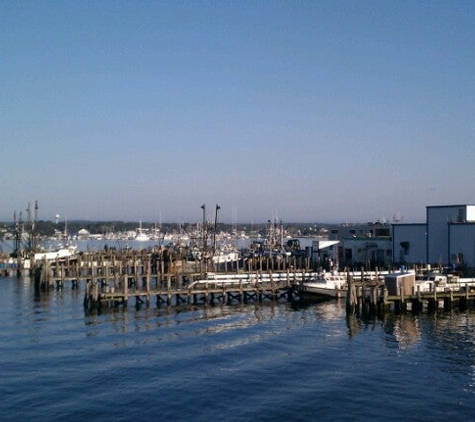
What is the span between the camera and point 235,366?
91.2 ft

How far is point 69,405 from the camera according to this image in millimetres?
22359

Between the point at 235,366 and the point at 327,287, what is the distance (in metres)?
21.5

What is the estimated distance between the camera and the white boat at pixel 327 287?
4775cm

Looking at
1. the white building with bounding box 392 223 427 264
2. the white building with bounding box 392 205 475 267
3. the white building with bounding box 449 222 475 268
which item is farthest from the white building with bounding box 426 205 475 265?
the white building with bounding box 392 223 427 264

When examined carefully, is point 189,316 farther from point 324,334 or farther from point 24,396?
point 24,396

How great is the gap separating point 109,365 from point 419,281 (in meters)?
25.5

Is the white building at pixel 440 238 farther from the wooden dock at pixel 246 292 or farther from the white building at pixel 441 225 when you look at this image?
the wooden dock at pixel 246 292

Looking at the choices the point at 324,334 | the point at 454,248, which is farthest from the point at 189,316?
the point at 454,248

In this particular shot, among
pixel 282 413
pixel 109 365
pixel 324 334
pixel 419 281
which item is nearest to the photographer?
pixel 282 413

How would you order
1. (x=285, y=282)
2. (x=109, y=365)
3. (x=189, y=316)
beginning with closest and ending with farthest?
(x=109, y=365)
(x=189, y=316)
(x=285, y=282)

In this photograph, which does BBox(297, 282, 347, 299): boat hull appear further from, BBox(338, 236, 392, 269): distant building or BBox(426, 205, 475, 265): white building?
BBox(338, 236, 392, 269): distant building

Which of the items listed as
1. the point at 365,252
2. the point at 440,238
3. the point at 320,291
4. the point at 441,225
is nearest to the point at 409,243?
the point at 440,238

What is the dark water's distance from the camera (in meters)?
22.0

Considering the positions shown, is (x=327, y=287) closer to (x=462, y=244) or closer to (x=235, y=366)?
(x=462, y=244)
